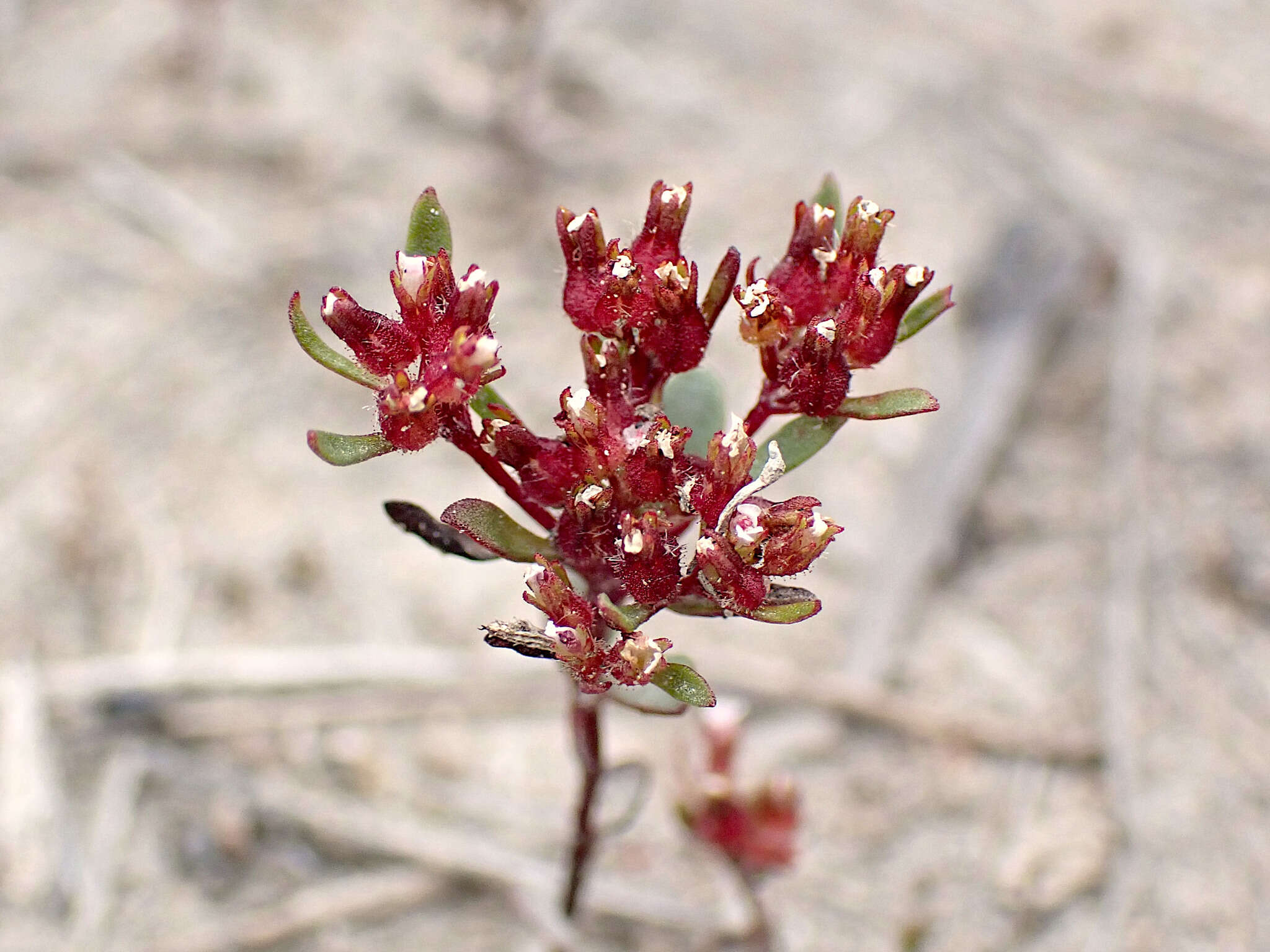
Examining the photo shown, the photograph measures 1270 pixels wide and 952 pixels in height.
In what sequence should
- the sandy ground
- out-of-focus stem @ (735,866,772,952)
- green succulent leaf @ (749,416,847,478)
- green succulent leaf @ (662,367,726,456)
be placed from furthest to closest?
the sandy ground < out-of-focus stem @ (735,866,772,952) < green succulent leaf @ (662,367,726,456) < green succulent leaf @ (749,416,847,478)

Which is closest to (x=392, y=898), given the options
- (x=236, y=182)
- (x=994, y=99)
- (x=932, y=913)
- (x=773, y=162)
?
(x=932, y=913)

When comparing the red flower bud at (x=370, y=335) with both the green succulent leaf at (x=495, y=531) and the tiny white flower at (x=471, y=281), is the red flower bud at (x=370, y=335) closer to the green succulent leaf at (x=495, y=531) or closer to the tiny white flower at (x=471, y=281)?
the tiny white flower at (x=471, y=281)

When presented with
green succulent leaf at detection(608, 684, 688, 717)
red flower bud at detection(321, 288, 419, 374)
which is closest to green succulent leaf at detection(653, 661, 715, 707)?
green succulent leaf at detection(608, 684, 688, 717)

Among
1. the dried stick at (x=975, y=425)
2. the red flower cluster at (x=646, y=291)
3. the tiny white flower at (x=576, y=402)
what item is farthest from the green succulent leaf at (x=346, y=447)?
the dried stick at (x=975, y=425)

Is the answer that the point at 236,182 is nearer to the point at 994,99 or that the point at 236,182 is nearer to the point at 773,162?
the point at 773,162

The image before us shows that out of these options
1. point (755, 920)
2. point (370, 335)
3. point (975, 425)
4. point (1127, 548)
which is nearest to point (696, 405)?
point (370, 335)

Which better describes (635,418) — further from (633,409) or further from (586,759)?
(586,759)

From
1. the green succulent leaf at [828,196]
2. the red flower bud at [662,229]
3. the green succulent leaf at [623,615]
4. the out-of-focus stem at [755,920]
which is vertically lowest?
the out-of-focus stem at [755,920]

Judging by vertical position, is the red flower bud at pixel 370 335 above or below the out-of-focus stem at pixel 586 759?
above

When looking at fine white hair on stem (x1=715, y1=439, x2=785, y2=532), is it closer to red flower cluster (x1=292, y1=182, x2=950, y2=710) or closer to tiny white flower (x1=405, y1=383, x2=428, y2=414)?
red flower cluster (x1=292, y1=182, x2=950, y2=710)
